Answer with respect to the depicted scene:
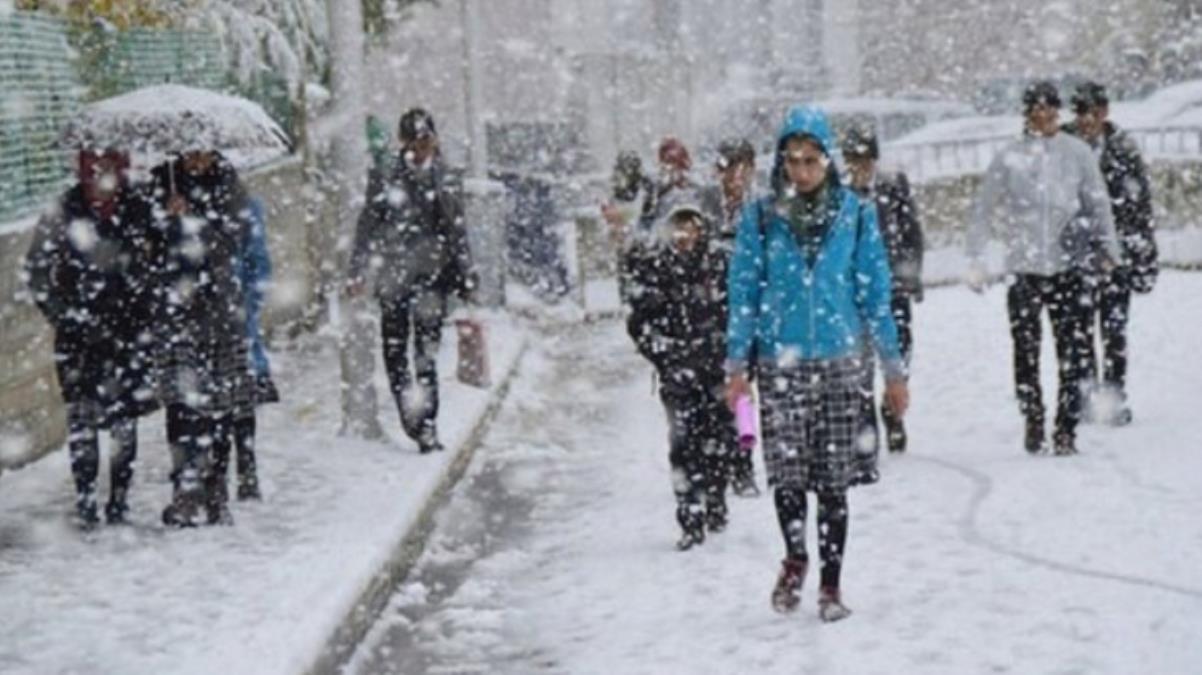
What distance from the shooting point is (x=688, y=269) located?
7.61m

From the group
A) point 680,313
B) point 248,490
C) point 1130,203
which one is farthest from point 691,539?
point 1130,203

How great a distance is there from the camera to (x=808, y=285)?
6.11 meters

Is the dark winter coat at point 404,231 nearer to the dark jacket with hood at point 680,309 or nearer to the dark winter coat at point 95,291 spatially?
the dark winter coat at point 95,291

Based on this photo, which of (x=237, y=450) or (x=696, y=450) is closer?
(x=696, y=450)

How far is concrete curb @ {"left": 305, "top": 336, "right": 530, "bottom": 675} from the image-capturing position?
6129 millimetres

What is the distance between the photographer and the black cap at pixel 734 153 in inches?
321

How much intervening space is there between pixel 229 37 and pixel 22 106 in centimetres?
597

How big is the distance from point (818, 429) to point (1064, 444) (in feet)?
10.7

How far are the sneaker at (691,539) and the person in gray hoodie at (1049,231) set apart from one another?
2.17 meters

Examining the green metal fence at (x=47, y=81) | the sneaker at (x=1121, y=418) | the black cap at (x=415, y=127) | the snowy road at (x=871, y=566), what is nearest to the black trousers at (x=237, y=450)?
the snowy road at (x=871, y=566)

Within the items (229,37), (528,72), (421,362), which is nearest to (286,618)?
(421,362)

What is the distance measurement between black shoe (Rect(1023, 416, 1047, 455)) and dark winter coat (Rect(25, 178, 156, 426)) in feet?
14.6

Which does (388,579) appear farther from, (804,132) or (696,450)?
(804,132)

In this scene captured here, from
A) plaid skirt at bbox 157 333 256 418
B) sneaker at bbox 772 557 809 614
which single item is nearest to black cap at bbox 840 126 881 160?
sneaker at bbox 772 557 809 614
